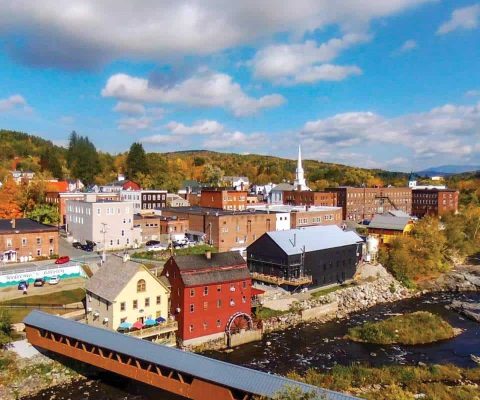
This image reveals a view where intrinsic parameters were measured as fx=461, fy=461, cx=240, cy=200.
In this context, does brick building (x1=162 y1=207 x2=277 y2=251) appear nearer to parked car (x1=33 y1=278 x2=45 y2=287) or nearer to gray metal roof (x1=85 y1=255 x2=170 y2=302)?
parked car (x1=33 y1=278 x2=45 y2=287)

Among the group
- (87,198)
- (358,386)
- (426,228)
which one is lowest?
(358,386)

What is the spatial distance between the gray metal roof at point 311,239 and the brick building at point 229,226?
11.5 metres

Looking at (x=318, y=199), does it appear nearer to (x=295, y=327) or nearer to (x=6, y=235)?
(x=295, y=327)

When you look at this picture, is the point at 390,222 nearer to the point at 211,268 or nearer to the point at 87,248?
the point at 211,268

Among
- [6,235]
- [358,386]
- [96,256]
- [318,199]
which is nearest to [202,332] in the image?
[358,386]

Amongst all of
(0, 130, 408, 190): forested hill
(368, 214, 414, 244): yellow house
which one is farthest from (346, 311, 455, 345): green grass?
(0, 130, 408, 190): forested hill

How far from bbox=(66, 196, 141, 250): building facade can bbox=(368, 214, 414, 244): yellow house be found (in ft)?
138

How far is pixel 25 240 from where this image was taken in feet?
181

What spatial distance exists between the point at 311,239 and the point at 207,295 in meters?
22.2

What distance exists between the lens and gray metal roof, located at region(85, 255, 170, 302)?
123 feet

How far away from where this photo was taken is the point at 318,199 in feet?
343

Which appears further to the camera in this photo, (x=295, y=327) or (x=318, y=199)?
(x=318, y=199)

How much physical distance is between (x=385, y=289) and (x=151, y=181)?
226 ft

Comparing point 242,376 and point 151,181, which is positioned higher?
point 151,181
